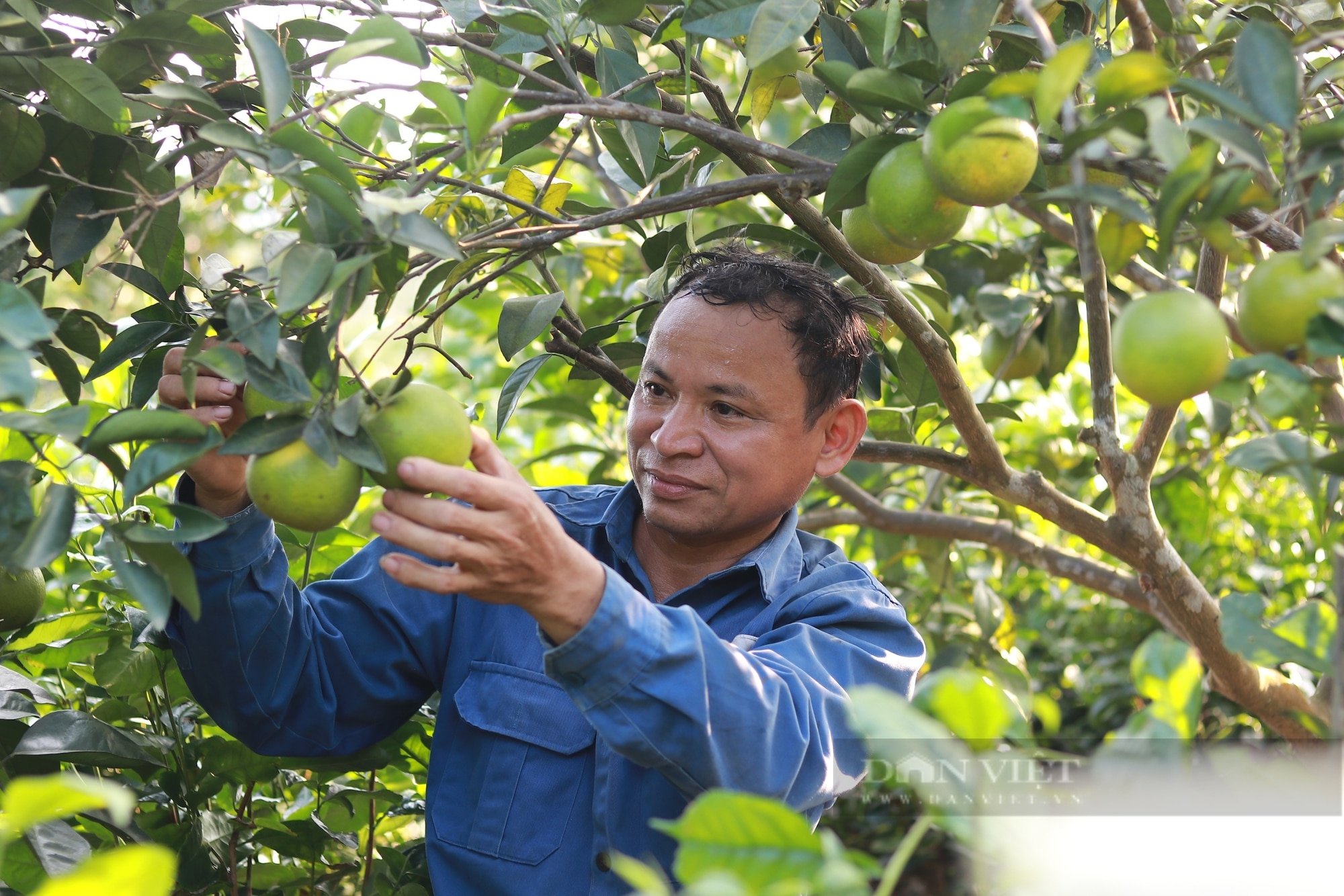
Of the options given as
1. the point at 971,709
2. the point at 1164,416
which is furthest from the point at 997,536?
the point at 971,709

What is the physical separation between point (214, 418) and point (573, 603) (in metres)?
0.40

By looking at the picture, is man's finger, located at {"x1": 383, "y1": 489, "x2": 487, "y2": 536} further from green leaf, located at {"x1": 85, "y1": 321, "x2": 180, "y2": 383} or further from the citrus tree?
green leaf, located at {"x1": 85, "y1": 321, "x2": 180, "y2": 383}

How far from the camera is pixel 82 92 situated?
106cm

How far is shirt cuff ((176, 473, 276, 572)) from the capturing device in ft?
4.06

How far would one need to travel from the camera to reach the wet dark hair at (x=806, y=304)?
166cm

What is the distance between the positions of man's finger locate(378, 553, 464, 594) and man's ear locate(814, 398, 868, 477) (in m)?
0.89

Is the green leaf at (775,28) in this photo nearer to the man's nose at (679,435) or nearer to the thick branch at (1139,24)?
the thick branch at (1139,24)

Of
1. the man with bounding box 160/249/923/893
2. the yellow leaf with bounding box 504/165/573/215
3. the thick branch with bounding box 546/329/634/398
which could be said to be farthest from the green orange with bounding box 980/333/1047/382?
the yellow leaf with bounding box 504/165/573/215

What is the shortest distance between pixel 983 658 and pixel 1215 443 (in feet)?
1.95

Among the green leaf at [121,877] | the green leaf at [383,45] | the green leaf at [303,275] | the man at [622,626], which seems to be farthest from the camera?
the man at [622,626]

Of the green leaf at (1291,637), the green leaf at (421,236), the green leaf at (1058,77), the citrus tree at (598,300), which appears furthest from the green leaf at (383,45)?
the green leaf at (1291,637)

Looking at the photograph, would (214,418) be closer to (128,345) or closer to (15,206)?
(128,345)

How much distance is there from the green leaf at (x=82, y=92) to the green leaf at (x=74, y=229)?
3.6 inches

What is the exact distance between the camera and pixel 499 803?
4.83 feet
